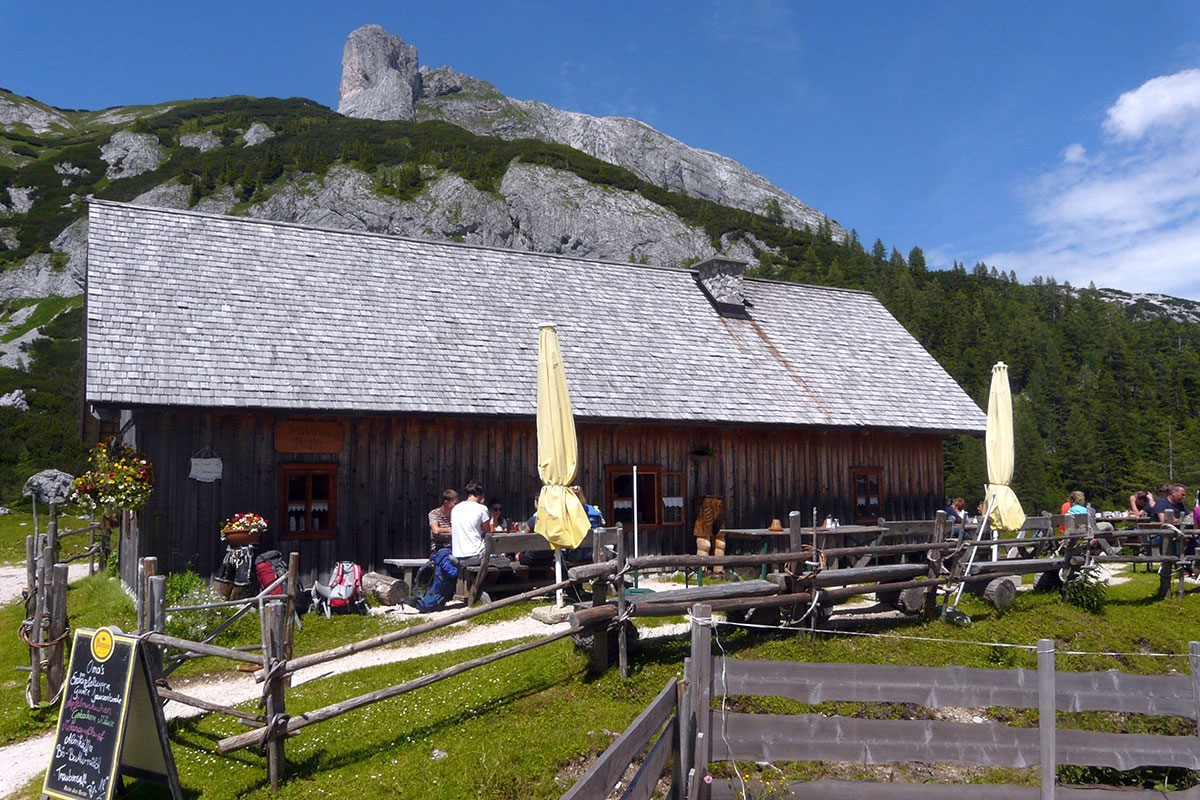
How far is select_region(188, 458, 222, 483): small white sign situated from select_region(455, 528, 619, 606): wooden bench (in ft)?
14.1

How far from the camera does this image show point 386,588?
12453 mm

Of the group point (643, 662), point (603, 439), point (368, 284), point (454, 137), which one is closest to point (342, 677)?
point (643, 662)

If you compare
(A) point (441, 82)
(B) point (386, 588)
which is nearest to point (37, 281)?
(B) point (386, 588)

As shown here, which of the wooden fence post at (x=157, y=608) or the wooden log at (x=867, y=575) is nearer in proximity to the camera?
the wooden fence post at (x=157, y=608)

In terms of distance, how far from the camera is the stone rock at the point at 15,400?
45031 mm

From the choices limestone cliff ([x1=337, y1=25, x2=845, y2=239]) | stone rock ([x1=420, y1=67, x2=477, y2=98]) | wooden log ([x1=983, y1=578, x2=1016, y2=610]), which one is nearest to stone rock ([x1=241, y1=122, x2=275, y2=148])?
limestone cliff ([x1=337, y1=25, x2=845, y2=239])

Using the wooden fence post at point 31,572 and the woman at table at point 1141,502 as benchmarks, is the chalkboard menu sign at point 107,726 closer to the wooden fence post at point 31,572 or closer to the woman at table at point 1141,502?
the wooden fence post at point 31,572

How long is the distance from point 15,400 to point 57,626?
1832 inches

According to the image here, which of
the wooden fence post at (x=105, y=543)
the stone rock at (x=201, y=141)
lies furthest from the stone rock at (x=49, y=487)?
the stone rock at (x=201, y=141)

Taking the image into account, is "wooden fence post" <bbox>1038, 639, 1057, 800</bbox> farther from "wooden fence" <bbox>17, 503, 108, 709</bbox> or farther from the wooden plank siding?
the wooden plank siding

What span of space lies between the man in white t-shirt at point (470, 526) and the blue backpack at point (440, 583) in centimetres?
22

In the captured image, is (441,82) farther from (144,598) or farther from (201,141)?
(144,598)

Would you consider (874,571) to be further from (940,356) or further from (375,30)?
(375,30)

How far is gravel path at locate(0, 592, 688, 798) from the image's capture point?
23.7 feet
